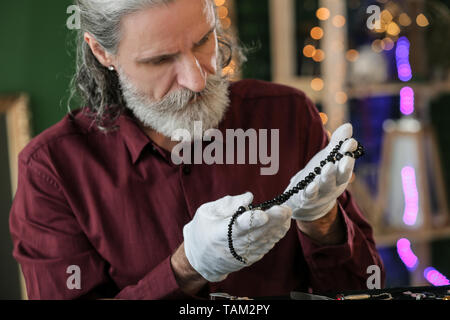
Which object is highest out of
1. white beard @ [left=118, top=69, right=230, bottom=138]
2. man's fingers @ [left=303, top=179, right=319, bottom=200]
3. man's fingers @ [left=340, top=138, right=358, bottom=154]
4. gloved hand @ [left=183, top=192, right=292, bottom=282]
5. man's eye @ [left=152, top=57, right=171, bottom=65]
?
man's eye @ [left=152, top=57, right=171, bottom=65]

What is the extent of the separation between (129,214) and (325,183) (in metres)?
0.45

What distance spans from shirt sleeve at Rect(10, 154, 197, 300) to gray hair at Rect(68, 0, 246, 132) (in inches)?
7.2

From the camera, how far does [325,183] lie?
856 millimetres

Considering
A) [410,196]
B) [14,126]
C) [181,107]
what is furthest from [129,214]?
[410,196]

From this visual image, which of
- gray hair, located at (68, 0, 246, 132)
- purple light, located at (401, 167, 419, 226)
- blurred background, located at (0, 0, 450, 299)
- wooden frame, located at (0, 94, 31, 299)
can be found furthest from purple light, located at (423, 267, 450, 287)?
wooden frame, located at (0, 94, 31, 299)

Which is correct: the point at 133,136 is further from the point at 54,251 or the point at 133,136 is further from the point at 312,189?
the point at 312,189

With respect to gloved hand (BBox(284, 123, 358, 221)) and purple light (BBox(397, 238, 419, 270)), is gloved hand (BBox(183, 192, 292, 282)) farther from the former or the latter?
purple light (BBox(397, 238, 419, 270))

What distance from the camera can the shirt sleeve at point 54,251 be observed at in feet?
3.52

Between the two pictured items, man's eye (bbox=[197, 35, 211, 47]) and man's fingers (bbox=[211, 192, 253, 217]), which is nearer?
man's fingers (bbox=[211, 192, 253, 217])

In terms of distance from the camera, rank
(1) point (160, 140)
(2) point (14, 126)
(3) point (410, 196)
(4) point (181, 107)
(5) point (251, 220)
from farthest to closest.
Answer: (3) point (410, 196) → (2) point (14, 126) → (1) point (160, 140) → (4) point (181, 107) → (5) point (251, 220)

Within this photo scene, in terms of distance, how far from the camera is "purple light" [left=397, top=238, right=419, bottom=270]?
2818 millimetres

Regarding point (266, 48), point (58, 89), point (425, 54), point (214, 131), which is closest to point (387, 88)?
point (425, 54)
